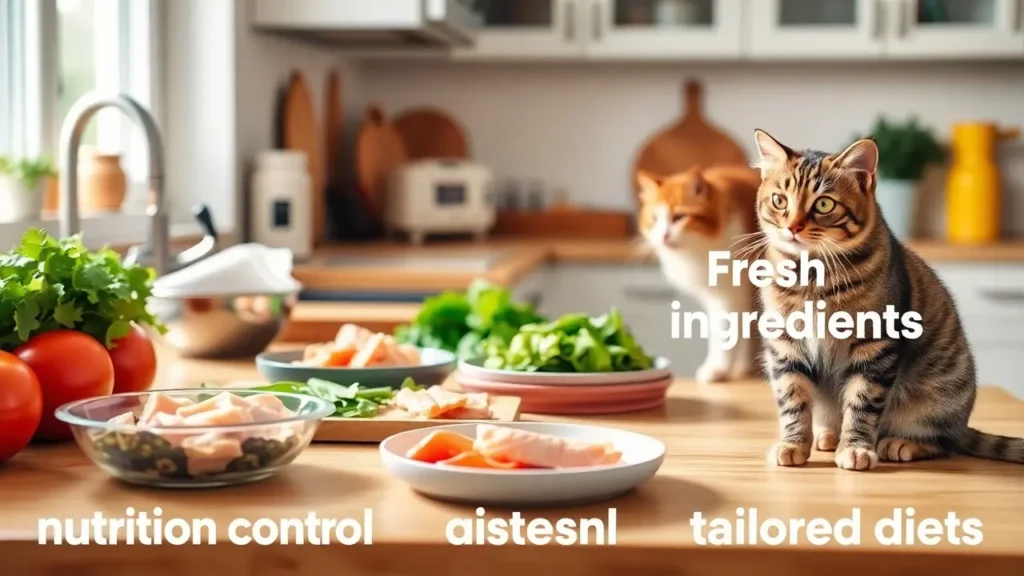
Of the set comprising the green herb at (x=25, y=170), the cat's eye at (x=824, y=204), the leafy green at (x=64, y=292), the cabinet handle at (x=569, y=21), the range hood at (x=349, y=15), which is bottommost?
the leafy green at (x=64, y=292)

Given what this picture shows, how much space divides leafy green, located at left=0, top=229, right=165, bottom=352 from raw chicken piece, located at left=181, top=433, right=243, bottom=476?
327 millimetres

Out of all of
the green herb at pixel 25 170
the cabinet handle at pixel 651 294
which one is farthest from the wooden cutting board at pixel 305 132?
the green herb at pixel 25 170

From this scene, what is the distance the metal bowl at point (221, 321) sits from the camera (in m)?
1.79

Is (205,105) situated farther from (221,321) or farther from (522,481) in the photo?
(522,481)

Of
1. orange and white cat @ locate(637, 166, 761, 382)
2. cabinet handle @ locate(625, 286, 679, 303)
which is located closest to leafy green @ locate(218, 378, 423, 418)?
orange and white cat @ locate(637, 166, 761, 382)

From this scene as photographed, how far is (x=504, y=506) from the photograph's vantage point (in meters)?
1.00

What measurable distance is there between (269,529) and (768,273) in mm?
511

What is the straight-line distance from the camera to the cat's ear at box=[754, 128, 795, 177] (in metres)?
1.09

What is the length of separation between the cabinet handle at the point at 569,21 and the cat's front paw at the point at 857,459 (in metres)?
2.99

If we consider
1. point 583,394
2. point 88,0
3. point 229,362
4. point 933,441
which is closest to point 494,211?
point 88,0

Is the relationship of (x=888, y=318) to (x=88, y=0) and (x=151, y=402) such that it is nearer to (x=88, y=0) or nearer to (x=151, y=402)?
(x=151, y=402)

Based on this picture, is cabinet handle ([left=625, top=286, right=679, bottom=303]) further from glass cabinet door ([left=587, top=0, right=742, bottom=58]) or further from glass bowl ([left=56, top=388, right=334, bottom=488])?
glass bowl ([left=56, top=388, right=334, bottom=488])

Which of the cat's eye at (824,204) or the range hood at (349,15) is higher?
the range hood at (349,15)

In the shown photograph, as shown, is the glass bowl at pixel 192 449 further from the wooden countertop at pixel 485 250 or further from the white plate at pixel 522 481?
the wooden countertop at pixel 485 250
